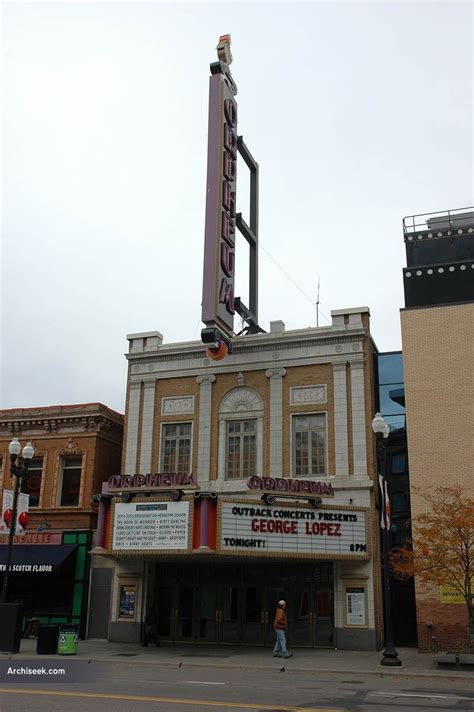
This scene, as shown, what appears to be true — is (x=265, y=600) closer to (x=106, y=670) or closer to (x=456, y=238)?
(x=106, y=670)

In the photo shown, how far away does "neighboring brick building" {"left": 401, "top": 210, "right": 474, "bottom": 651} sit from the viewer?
24.8m

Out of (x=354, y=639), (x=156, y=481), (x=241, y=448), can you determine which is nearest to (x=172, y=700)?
(x=156, y=481)

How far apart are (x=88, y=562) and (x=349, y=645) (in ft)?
37.4

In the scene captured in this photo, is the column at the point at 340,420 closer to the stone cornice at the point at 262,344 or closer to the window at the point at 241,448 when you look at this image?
the stone cornice at the point at 262,344

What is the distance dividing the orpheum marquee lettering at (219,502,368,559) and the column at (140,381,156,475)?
647 cm

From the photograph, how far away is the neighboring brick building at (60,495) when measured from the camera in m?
30.3

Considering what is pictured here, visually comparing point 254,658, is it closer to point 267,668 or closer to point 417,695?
point 267,668

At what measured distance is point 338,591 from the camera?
85.8 feet

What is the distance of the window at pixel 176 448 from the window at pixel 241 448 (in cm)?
177

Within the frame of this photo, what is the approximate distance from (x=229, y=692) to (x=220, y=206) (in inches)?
763

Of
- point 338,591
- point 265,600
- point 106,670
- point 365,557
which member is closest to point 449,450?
point 365,557

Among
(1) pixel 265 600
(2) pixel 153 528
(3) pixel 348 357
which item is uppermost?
(3) pixel 348 357

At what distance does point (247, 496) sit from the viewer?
92.0 ft

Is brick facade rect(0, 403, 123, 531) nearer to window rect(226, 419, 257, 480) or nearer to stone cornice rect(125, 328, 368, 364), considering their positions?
stone cornice rect(125, 328, 368, 364)
